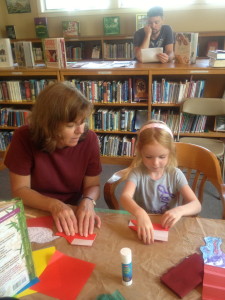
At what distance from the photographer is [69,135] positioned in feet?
3.64

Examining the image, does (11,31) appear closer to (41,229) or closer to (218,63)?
(218,63)

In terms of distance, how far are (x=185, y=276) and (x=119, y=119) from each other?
229cm

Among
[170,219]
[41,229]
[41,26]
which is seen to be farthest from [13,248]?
[41,26]

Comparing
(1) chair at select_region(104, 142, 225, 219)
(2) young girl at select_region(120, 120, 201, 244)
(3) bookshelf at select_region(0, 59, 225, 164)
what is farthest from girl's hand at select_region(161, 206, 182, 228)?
(3) bookshelf at select_region(0, 59, 225, 164)

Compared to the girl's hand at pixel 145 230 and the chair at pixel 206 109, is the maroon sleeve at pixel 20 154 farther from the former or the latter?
the chair at pixel 206 109

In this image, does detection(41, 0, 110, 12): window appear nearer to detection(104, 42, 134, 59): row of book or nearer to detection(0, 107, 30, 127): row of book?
detection(104, 42, 134, 59): row of book

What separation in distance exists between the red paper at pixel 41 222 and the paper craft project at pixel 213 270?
568 millimetres

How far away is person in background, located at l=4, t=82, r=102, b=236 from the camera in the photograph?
1.03 meters

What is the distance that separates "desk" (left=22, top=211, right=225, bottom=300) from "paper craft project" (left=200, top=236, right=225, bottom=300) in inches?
0.9

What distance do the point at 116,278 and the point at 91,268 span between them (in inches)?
3.5

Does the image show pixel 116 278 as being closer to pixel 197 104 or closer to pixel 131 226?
pixel 131 226

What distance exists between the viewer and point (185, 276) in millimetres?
761

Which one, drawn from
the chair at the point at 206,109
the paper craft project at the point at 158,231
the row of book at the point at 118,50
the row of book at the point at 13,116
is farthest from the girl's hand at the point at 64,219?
the row of book at the point at 118,50

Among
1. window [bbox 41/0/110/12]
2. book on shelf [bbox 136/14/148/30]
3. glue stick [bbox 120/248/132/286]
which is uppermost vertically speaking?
window [bbox 41/0/110/12]
